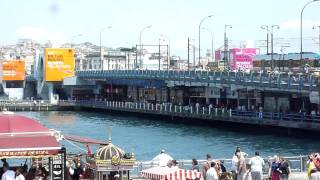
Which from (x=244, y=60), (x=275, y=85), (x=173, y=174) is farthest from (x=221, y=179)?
(x=244, y=60)

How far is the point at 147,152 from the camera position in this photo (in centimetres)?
5800

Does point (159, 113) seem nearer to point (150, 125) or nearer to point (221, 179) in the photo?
point (150, 125)

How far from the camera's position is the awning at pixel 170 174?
23.8 metres

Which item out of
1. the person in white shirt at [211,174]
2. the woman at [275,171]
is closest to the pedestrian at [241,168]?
the woman at [275,171]

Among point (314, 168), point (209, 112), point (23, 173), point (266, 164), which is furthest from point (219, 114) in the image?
point (23, 173)

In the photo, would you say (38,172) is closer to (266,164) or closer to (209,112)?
(266,164)

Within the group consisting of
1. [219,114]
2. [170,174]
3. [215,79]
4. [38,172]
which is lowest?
[219,114]

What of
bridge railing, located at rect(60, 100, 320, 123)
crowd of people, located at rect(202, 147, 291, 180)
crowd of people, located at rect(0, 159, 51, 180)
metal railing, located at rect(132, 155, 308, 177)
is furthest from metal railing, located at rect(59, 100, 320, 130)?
crowd of people, located at rect(0, 159, 51, 180)

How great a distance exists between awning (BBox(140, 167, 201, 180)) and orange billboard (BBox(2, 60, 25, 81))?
138894mm

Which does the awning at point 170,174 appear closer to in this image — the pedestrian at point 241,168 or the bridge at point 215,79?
the pedestrian at point 241,168

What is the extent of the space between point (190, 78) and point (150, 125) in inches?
379

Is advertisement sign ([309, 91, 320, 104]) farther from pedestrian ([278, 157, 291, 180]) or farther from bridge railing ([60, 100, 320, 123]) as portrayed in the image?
pedestrian ([278, 157, 291, 180])

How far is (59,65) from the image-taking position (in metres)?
136

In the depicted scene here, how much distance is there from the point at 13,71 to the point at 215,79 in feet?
269
